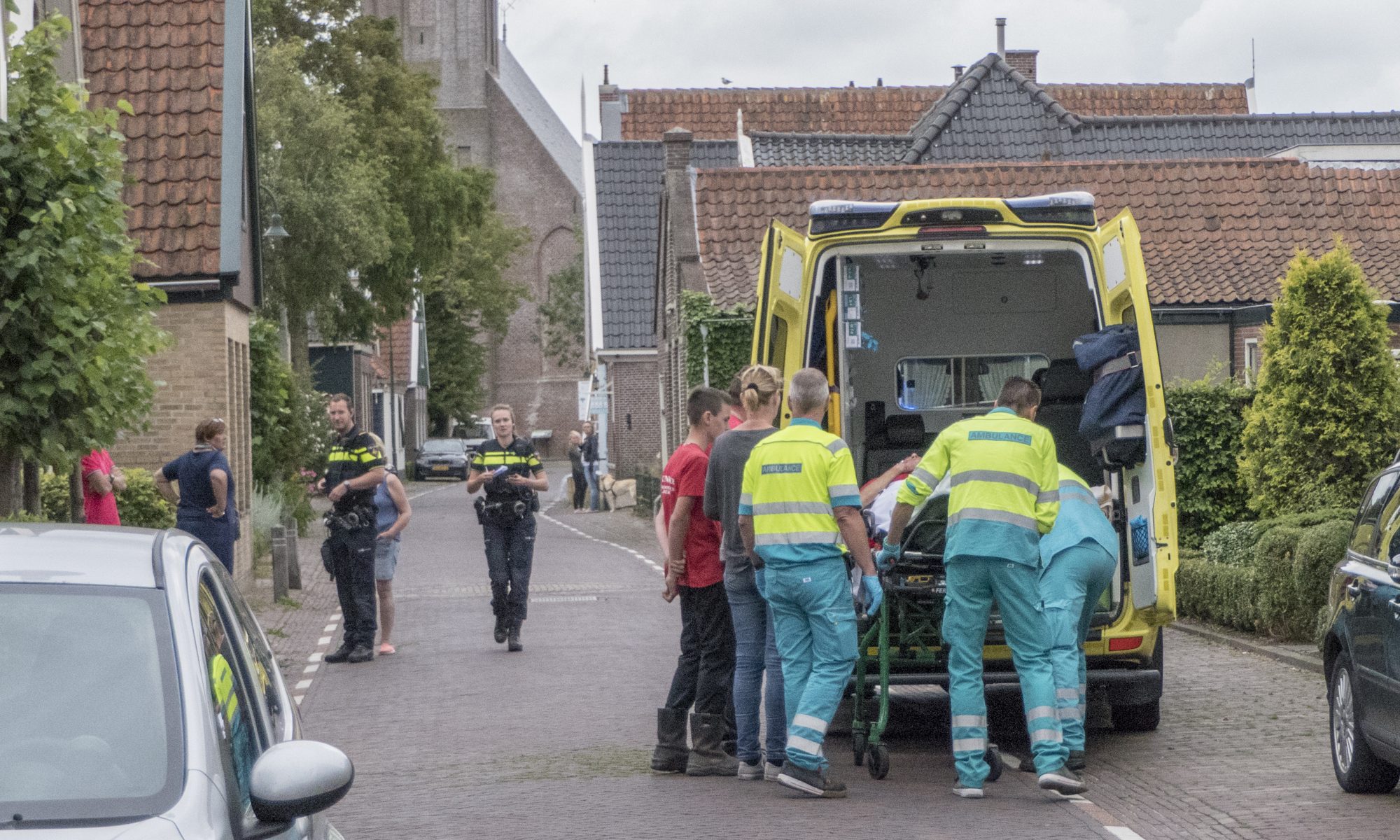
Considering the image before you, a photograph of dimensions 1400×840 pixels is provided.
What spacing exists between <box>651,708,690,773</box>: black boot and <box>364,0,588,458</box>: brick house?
67744 millimetres

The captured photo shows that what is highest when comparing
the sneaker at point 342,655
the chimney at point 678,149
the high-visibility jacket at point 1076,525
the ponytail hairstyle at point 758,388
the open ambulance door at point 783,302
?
the chimney at point 678,149

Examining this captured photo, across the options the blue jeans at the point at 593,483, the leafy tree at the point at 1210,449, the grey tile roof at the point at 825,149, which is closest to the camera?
the leafy tree at the point at 1210,449

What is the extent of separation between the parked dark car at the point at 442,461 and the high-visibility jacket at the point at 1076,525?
2131 inches

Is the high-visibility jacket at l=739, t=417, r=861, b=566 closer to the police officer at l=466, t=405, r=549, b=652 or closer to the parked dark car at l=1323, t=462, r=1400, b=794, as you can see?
the parked dark car at l=1323, t=462, r=1400, b=794

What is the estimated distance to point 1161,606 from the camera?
936cm

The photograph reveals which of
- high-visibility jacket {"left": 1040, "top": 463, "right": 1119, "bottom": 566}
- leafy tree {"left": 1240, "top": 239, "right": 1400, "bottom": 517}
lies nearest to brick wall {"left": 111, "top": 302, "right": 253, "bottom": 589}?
leafy tree {"left": 1240, "top": 239, "right": 1400, "bottom": 517}

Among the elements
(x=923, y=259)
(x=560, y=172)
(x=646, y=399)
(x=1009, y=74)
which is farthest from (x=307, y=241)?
(x=560, y=172)

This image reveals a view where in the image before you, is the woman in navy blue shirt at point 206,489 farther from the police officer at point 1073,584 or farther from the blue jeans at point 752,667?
the police officer at point 1073,584

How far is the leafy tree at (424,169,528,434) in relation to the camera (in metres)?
70.1

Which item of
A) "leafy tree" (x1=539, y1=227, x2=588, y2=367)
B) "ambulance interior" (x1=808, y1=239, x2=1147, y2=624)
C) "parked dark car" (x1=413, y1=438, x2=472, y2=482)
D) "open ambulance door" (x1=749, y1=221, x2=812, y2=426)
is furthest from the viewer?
"leafy tree" (x1=539, y1=227, x2=588, y2=367)

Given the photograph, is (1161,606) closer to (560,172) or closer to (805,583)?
(805,583)

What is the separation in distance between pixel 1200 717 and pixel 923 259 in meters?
3.22

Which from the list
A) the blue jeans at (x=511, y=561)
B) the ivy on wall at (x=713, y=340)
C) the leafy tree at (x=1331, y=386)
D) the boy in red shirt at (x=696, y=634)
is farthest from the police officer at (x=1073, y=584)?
the ivy on wall at (x=713, y=340)

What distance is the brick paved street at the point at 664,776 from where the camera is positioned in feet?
25.5
